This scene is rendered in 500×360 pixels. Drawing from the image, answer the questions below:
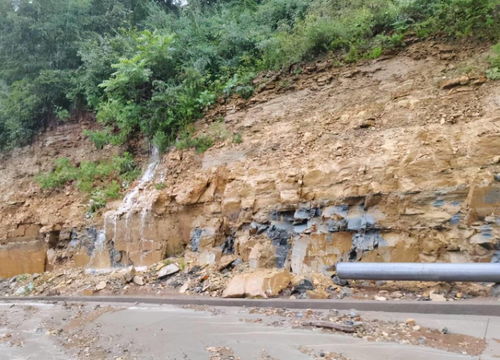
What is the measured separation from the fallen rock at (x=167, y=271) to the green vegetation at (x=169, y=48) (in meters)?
2.95

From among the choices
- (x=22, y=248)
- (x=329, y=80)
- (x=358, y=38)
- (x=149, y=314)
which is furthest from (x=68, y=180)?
(x=358, y=38)

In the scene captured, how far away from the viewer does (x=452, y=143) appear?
579 centimetres

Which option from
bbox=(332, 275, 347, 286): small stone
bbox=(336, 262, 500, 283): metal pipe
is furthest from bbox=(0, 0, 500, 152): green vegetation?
bbox=(332, 275, 347, 286): small stone

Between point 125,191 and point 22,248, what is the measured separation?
3.68 m

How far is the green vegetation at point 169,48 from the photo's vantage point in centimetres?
786

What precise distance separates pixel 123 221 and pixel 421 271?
21.7 ft

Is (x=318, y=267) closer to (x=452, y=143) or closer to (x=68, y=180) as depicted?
(x=452, y=143)

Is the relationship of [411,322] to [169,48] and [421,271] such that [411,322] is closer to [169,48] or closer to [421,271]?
[421,271]

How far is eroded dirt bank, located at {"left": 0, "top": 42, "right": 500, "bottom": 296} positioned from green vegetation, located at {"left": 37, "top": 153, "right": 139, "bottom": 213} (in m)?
0.48

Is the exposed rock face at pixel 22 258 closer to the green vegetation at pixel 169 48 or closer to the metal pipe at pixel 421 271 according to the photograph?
the green vegetation at pixel 169 48

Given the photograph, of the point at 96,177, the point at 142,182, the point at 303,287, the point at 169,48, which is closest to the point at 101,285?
the point at 142,182

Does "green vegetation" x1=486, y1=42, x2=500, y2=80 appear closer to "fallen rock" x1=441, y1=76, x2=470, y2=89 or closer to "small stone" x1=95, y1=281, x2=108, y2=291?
"fallen rock" x1=441, y1=76, x2=470, y2=89

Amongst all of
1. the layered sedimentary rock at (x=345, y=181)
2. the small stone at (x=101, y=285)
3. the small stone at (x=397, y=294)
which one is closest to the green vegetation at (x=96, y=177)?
the layered sedimentary rock at (x=345, y=181)

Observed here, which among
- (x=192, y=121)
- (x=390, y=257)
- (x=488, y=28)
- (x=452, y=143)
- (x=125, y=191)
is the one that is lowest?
(x=390, y=257)
